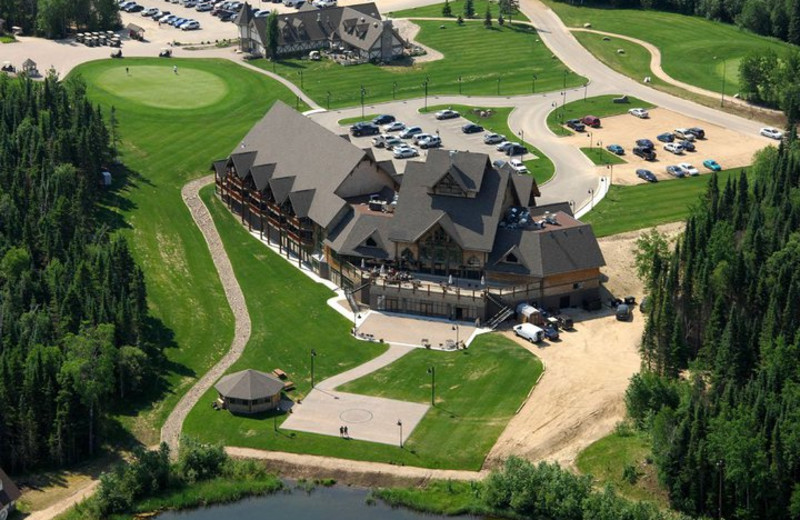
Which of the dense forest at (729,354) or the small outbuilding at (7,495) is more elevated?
the dense forest at (729,354)

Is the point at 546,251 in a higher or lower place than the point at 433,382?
higher

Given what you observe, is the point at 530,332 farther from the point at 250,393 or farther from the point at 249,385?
the point at 250,393

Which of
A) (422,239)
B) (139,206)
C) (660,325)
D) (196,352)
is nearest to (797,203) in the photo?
(660,325)

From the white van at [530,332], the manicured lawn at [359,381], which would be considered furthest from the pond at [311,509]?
the white van at [530,332]

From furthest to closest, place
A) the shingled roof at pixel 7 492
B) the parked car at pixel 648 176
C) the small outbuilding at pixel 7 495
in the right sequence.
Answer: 1. the parked car at pixel 648 176
2. the shingled roof at pixel 7 492
3. the small outbuilding at pixel 7 495

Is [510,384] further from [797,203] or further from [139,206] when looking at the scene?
[139,206]

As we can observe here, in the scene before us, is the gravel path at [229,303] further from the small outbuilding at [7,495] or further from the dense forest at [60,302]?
the small outbuilding at [7,495]

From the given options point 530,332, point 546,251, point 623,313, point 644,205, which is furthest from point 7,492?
point 644,205
